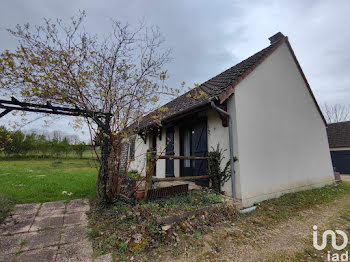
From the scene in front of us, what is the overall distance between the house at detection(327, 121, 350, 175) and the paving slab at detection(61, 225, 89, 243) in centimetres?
1709

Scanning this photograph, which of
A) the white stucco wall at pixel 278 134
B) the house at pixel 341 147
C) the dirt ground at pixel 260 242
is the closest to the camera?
the dirt ground at pixel 260 242

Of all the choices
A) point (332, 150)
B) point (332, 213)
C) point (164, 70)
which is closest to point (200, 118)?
point (164, 70)

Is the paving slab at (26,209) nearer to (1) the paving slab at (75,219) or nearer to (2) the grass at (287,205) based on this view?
(1) the paving slab at (75,219)

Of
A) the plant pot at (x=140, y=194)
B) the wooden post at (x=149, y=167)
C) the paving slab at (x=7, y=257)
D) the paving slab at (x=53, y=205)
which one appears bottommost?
the paving slab at (x=7, y=257)

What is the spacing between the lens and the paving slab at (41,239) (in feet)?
7.36

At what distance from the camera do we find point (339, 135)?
13.8 metres

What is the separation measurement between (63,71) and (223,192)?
Answer: 4539 mm

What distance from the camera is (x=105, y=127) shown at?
124 inches

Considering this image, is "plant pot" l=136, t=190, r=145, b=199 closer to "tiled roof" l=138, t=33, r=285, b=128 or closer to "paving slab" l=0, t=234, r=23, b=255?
"tiled roof" l=138, t=33, r=285, b=128

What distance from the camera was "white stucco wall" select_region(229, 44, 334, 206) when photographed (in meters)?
4.16

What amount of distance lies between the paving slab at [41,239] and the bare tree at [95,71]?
96 cm

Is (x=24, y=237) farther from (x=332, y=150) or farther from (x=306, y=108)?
(x=332, y=150)

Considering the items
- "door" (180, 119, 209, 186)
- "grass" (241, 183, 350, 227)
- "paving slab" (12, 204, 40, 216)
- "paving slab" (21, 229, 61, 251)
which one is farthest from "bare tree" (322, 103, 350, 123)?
"paving slab" (12, 204, 40, 216)

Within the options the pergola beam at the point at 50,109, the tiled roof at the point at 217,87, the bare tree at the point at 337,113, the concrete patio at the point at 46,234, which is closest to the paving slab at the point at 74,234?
the concrete patio at the point at 46,234
